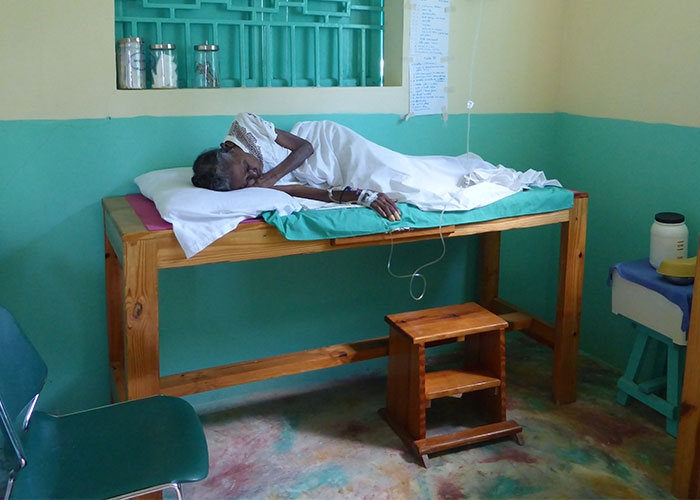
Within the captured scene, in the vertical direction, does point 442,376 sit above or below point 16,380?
below

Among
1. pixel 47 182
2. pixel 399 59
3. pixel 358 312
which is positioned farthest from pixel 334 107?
pixel 47 182

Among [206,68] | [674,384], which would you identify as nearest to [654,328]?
[674,384]

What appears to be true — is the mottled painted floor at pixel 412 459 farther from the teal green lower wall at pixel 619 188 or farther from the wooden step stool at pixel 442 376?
the teal green lower wall at pixel 619 188

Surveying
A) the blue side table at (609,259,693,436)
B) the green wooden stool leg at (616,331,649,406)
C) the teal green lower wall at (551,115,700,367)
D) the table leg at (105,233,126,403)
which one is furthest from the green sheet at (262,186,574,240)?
the table leg at (105,233,126,403)

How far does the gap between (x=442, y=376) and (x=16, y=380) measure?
141 cm

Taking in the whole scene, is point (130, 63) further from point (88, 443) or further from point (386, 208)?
point (88, 443)

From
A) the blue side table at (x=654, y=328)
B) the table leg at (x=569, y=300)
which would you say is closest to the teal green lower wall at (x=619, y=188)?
the blue side table at (x=654, y=328)

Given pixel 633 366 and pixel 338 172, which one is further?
pixel 633 366

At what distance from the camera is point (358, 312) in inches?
118

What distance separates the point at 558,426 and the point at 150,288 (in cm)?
158

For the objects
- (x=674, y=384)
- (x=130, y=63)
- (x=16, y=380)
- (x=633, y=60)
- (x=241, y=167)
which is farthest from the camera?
(x=633, y=60)

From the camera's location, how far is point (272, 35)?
8.90 feet

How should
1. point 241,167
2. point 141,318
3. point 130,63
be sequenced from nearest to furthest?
point 141,318 → point 241,167 → point 130,63

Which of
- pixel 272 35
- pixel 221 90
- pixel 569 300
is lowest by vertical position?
pixel 569 300
